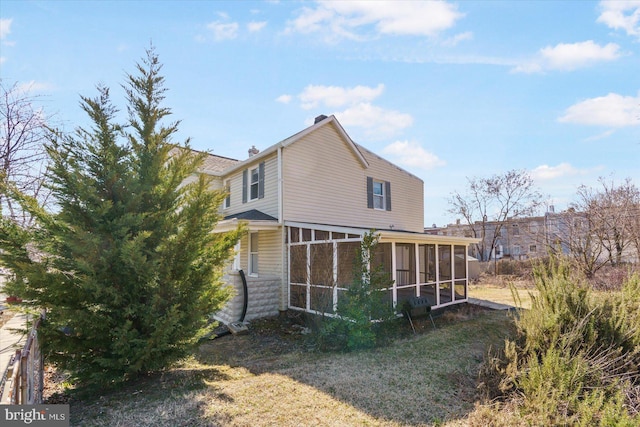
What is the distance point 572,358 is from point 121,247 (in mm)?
7040

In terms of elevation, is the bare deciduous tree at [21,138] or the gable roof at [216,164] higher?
the gable roof at [216,164]

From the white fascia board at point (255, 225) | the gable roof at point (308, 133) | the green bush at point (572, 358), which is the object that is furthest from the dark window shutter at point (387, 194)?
the green bush at point (572, 358)

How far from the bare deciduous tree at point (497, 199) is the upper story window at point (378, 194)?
1309 centimetres

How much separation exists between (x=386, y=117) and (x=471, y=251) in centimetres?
2680

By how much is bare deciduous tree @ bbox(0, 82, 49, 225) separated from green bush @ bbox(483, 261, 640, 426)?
10.5 m

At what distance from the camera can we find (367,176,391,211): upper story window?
1472cm

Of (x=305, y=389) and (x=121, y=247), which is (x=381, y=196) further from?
(x=121, y=247)

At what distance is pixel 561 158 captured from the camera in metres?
15.7

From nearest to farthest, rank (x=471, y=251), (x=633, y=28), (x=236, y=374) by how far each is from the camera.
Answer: (x=236, y=374) < (x=633, y=28) < (x=471, y=251)

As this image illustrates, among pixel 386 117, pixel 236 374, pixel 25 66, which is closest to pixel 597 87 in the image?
pixel 386 117

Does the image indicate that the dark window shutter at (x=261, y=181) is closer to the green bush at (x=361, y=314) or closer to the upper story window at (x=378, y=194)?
the upper story window at (x=378, y=194)

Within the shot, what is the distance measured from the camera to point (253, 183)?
13.5 m

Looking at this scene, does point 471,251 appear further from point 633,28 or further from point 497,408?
point 497,408

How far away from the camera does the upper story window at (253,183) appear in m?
12.8
